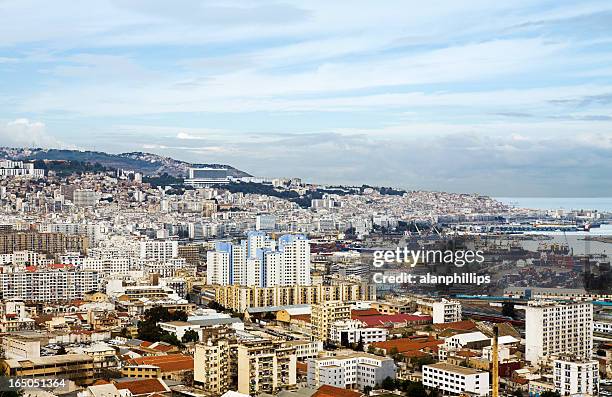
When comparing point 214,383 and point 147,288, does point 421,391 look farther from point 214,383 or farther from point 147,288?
point 147,288

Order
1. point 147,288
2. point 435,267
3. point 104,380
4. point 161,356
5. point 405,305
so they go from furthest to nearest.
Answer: point 435,267
point 147,288
point 405,305
point 161,356
point 104,380

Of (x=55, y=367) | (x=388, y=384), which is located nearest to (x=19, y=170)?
(x=55, y=367)

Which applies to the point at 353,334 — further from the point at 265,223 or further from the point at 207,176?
the point at 207,176

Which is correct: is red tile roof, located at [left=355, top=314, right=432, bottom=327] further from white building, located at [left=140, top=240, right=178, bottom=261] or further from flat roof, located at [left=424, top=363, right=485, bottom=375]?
white building, located at [left=140, top=240, right=178, bottom=261]

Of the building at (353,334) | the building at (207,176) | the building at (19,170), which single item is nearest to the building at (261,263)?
the building at (353,334)

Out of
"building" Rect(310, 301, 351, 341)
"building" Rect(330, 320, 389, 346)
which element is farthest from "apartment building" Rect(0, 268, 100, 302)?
"building" Rect(330, 320, 389, 346)

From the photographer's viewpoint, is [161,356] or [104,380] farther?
[161,356]

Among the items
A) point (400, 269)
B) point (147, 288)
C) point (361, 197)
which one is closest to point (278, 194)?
point (361, 197)
